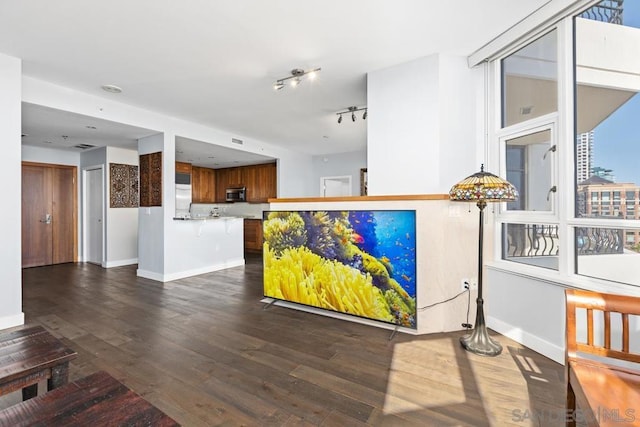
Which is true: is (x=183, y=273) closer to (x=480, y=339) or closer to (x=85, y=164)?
(x=85, y=164)

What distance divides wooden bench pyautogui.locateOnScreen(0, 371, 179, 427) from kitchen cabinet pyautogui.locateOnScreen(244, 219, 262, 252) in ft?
22.0

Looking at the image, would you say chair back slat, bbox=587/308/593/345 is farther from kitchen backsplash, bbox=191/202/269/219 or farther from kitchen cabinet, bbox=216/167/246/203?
kitchen cabinet, bbox=216/167/246/203

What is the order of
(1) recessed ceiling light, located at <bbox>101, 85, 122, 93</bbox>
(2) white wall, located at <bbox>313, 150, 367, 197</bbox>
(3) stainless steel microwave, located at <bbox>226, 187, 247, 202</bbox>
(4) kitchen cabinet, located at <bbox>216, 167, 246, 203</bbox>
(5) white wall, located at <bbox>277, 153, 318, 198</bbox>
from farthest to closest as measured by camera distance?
(4) kitchen cabinet, located at <bbox>216, 167, 246, 203</bbox>, (3) stainless steel microwave, located at <bbox>226, 187, 247, 202</bbox>, (2) white wall, located at <bbox>313, 150, 367, 197</bbox>, (5) white wall, located at <bbox>277, 153, 318, 198</bbox>, (1) recessed ceiling light, located at <bbox>101, 85, 122, 93</bbox>

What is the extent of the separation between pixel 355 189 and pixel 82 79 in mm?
5553

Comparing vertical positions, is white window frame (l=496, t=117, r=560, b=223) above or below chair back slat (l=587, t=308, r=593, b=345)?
above

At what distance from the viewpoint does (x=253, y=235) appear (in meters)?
7.95

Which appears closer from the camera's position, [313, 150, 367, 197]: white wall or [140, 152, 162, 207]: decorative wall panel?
[140, 152, 162, 207]: decorative wall panel

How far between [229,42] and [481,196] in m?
2.40

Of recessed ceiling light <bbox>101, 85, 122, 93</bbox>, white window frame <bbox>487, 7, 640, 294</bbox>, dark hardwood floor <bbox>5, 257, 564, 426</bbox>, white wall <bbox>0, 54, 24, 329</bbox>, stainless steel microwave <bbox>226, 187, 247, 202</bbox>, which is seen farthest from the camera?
stainless steel microwave <bbox>226, 187, 247, 202</bbox>

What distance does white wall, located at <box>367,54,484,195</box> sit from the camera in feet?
9.20

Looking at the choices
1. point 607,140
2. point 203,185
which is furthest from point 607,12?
point 203,185

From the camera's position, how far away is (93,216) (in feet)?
21.0

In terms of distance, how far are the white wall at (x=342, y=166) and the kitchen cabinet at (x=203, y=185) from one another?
2.96 meters

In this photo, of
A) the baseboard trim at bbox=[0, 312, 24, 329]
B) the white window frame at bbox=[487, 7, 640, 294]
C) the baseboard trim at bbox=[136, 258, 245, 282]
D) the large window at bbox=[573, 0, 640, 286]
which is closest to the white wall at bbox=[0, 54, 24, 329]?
the baseboard trim at bbox=[0, 312, 24, 329]
